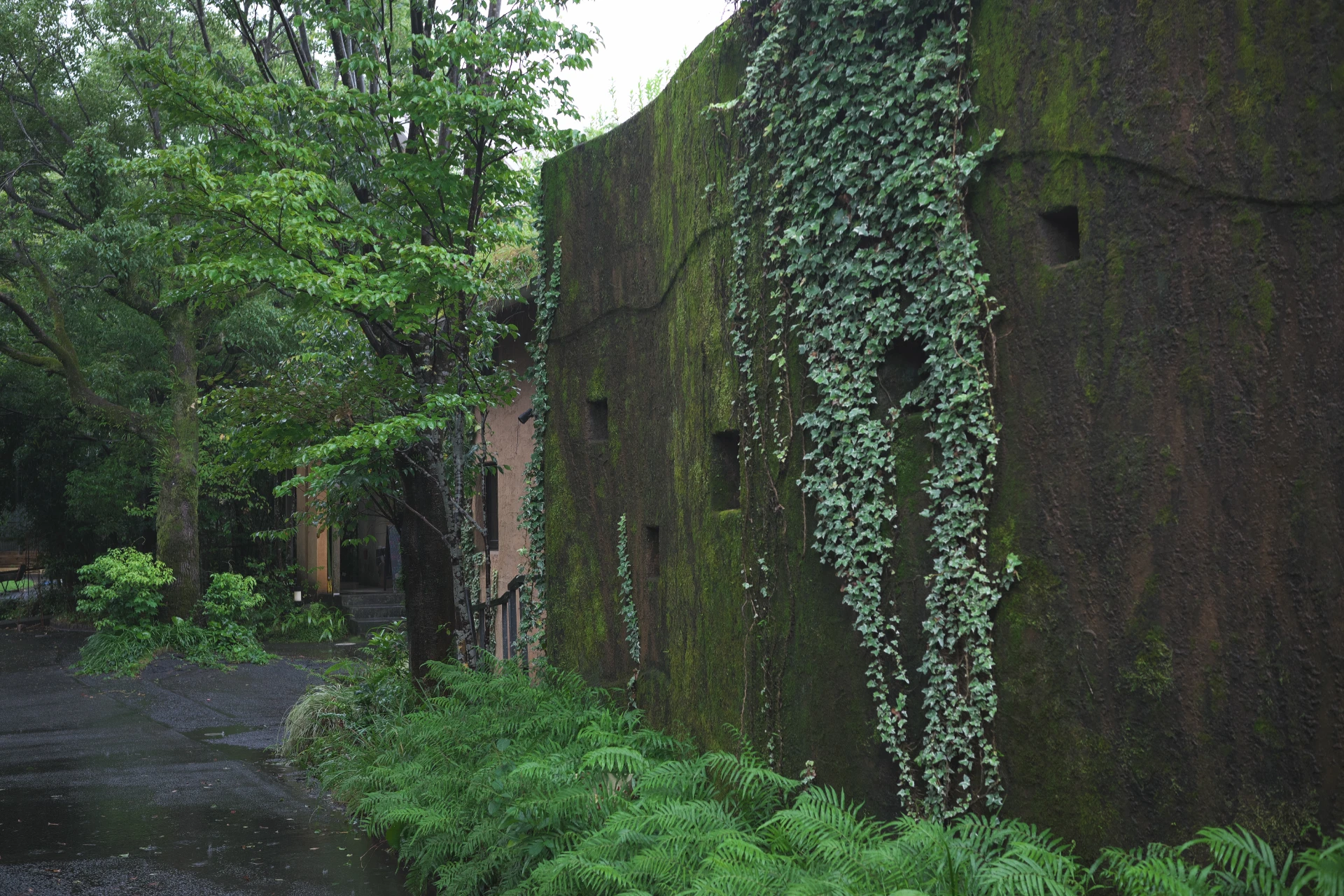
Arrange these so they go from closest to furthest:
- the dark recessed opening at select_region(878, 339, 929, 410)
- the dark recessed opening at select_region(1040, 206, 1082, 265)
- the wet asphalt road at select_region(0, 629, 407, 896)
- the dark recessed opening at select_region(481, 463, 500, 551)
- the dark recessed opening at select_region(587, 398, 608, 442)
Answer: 1. the dark recessed opening at select_region(1040, 206, 1082, 265)
2. the dark recessed opening at select_region(878, 339, 929, 410)
3. the wet asphalt road at select_region(0, 629, 407, 896)
4. the dark recessed opening at select_region(587, 398, 608, 442)
5. the dark recessed opening at select_region(481, 463, 500, 551)

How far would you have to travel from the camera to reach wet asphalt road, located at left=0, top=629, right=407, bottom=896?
6.47 metres

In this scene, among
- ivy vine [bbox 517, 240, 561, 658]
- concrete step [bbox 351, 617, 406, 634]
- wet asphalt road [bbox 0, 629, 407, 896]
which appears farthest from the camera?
concrete step [bbox 351, 617, 406, 634]

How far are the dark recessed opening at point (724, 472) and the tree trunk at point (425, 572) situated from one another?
469 centimetres

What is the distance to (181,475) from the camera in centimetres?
1841

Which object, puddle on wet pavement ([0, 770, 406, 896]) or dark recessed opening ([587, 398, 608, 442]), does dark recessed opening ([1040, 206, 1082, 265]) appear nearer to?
dark recessed opening ([587, 398, 608, 442])

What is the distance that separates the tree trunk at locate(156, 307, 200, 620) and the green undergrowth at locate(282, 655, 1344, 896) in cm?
1060

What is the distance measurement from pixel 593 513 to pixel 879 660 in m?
3.61

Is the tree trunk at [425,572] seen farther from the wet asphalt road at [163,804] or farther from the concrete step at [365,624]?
the concrete step at [365,624]

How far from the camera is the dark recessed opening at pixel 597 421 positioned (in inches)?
320

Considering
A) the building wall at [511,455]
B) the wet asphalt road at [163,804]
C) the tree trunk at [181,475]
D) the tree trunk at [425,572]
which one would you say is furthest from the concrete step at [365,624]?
the tree trunk at [425,572]

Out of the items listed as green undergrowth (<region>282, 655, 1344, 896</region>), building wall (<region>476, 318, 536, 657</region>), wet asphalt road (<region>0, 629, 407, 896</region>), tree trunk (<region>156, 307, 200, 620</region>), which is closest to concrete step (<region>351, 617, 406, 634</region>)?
tree trunk (<region>156, 307, 200, 620</region>)

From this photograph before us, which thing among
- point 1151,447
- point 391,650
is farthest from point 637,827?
point 391,650

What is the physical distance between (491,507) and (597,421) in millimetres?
6440

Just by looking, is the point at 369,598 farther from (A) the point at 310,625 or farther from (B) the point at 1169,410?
(B) the point at 1169,410
